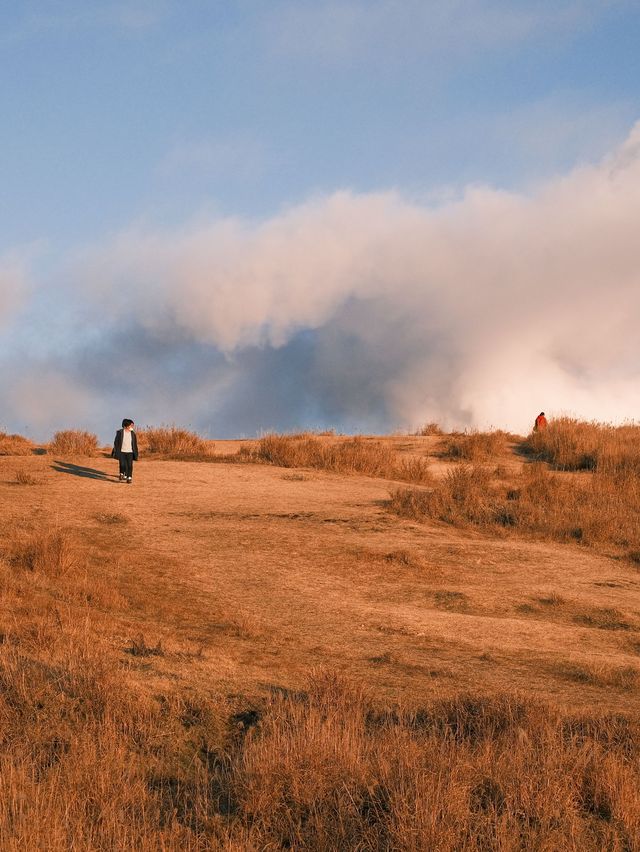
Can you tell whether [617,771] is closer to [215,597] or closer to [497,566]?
[215,597]

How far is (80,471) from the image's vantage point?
23062mm

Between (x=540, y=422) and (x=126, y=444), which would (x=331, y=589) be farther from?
(x=540, y=422)

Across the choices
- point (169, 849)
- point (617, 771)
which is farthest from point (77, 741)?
point (617, 771)

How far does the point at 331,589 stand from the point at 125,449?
28.5 feet

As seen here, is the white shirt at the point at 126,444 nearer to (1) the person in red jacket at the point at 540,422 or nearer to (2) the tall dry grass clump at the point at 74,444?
(2) the tall dry grass clump at the point at 74,444

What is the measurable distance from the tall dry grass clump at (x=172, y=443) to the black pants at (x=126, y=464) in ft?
18.5

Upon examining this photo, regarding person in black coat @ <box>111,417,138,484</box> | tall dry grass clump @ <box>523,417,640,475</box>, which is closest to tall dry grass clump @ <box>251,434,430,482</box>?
tall dry grass clump @ <box>523,417,640,475</box>

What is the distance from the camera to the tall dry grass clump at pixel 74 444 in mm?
26328

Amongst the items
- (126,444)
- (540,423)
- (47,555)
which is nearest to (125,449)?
(126,444)

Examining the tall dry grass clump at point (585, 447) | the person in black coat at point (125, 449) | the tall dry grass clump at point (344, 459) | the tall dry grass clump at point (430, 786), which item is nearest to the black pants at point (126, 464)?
the person in black coat at point (125, 449)

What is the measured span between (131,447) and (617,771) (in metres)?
16.6

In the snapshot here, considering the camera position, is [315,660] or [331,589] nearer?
[315,660]

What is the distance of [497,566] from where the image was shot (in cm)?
1623

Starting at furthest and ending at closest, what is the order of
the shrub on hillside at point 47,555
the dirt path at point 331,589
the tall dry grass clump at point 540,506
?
the tall dry grass clump at point 540,506 < the shrub on hillside at point 47,555 < the dirt path at point 331,589
